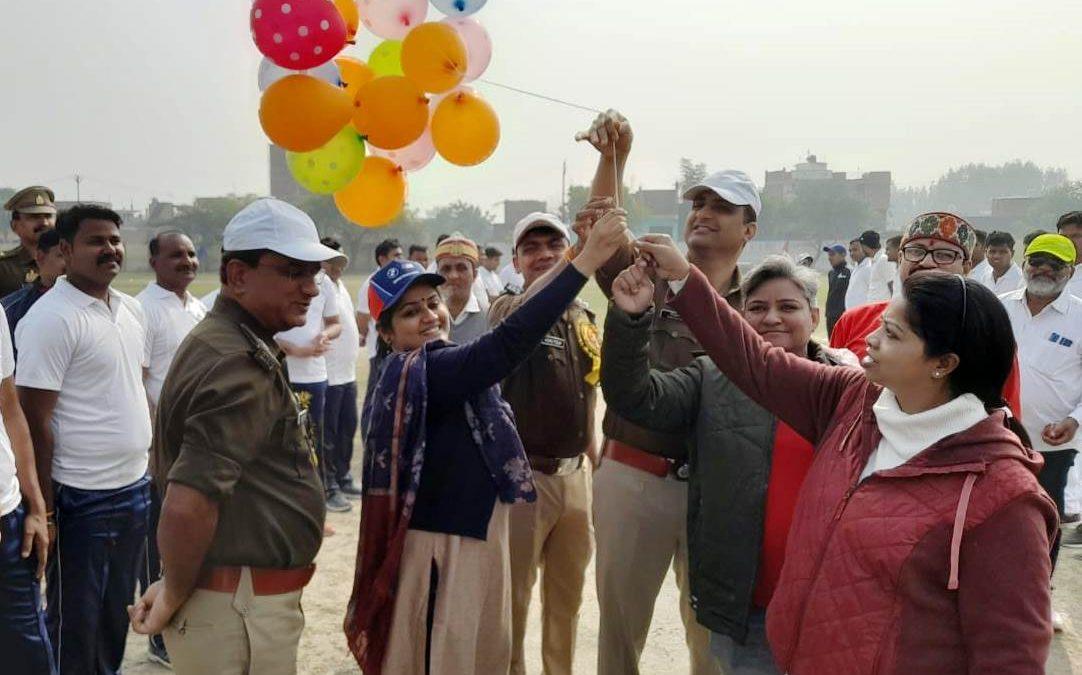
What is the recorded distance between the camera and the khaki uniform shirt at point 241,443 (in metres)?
1.94

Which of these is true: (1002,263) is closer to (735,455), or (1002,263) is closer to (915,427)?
(735,455)

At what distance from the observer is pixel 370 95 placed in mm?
3207

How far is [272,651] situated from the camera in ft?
7.27

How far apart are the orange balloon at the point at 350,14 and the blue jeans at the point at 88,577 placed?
2301mm

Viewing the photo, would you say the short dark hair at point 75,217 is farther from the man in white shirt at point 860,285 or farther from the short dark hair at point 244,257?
the man in white shirt at point 860,285

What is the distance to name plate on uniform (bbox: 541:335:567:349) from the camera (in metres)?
3.43

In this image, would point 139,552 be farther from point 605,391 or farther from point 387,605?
point 605,391

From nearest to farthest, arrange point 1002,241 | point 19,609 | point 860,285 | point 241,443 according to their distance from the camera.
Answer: point 241,443 < point 19,609 < point 1002,241 < point 860,285

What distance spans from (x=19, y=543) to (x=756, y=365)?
274 cm

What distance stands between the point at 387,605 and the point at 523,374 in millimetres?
1240

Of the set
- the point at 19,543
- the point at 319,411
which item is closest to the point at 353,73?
the point at 19,543

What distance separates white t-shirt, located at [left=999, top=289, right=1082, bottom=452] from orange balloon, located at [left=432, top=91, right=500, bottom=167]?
3.66 metres

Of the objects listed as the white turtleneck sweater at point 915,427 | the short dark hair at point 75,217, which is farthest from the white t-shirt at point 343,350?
the white turtleneck sweater at point 915,427

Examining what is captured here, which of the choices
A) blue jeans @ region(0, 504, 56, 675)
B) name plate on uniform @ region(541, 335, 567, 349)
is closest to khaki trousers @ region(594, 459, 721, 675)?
name plate on uniform @ region(541, 335, 567, 349)
